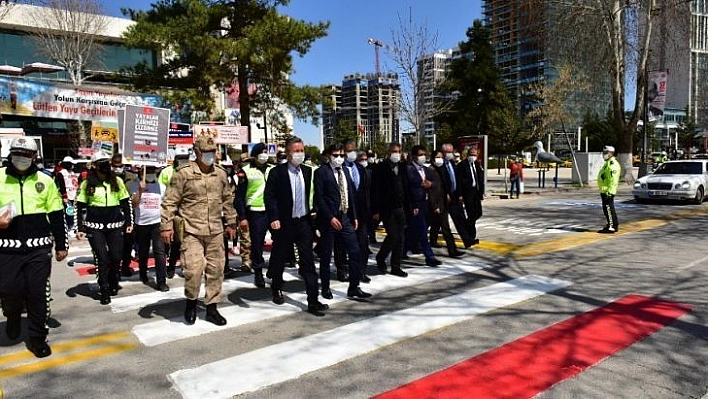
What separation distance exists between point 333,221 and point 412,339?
66.6 inches

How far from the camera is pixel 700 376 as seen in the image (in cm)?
396

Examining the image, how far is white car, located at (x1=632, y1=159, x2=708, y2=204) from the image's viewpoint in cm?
1605

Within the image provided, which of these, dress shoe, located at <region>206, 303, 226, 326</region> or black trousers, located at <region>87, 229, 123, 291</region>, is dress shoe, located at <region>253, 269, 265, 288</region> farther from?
black trousers, located at <region>87, 229, 123, 291</region>

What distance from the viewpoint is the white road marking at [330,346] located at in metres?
3.97

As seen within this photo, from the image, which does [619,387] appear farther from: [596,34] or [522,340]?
[596,34]

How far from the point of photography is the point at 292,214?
19.4 ft

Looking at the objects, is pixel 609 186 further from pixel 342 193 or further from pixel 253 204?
pixel 253 204

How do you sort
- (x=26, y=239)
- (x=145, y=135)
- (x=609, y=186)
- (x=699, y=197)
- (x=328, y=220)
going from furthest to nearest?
1. (x=699, y=197)
2. (x=609, y=186)
3. (x=145, y=135)
4. (x=328, y=220)
5. (x=26, y=239)

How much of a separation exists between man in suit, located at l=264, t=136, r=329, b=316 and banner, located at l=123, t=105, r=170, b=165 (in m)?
4.99

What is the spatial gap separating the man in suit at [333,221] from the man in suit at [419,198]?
1.65 meters

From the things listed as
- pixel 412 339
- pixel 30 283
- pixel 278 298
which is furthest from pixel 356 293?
pixel 30 283

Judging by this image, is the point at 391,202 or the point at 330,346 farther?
the point at 391,202

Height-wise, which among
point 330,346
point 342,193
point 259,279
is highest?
Result: point 342,193

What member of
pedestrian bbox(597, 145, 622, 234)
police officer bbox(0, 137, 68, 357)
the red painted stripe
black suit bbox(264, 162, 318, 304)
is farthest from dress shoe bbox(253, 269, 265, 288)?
pedestrian bbox(597, 145, 622, 234)
